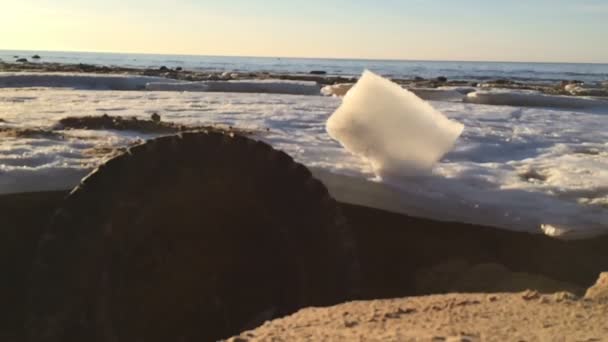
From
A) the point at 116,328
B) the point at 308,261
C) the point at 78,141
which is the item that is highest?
the point at 78,141

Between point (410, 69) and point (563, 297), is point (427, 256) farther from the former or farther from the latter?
point (410, 69)

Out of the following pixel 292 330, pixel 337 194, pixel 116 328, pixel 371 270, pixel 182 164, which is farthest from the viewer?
pixel 337 194

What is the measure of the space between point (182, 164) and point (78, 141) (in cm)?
197

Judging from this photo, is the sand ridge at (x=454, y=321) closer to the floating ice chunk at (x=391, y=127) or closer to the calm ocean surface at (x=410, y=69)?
the floating ice chunk at (x=391, y=127)

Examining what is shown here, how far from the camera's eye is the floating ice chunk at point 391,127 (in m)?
3.88

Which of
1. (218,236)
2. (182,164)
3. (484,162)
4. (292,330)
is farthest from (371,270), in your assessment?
(484,162)

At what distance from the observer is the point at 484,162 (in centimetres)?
495

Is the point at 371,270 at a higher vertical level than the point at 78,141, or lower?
lower

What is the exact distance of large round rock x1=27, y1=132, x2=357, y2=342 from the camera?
115 inches

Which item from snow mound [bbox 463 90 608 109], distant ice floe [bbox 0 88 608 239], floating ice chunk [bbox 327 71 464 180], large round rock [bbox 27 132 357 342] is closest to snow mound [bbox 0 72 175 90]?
distant ice floe [bbox 0 88 608 239]

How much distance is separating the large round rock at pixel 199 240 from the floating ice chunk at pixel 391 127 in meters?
0.84

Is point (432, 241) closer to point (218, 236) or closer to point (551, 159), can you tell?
point (218, 236)

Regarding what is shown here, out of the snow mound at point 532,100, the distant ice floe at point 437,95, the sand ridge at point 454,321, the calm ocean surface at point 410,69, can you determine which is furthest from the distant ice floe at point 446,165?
the calm ocean surface at point 410,69

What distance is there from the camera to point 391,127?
154 inches
